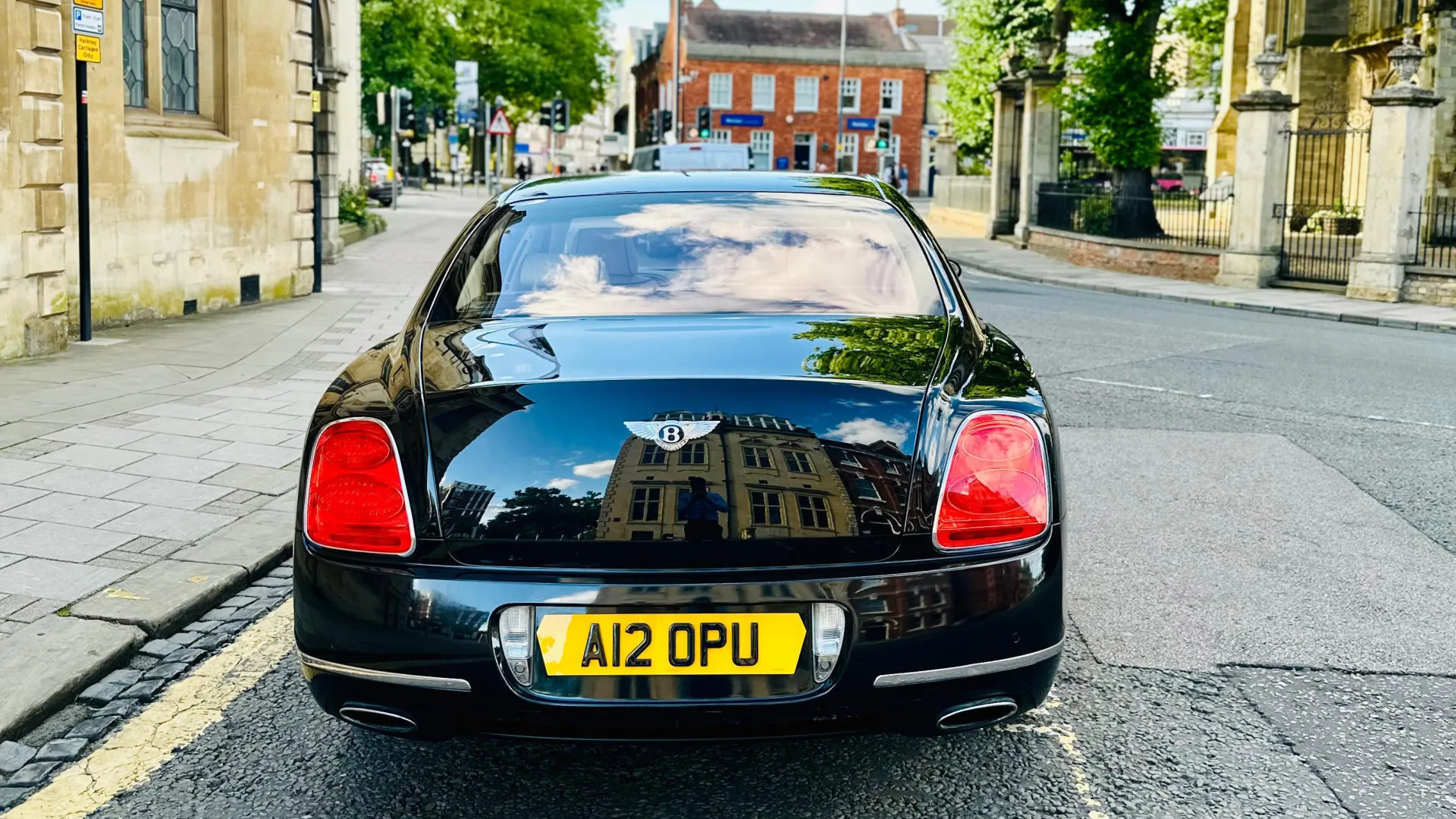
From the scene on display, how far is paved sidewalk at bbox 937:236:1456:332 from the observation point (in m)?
18.0

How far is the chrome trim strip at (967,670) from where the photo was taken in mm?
2988

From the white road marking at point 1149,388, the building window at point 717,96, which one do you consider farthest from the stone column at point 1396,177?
the building window at point 717,96

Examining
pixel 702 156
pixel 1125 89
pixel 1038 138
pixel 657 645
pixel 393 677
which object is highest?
pixel 1125 89

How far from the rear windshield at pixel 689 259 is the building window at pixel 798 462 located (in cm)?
78

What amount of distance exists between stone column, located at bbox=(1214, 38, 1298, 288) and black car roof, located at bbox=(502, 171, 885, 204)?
18851 mm

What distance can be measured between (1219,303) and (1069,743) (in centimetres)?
1758

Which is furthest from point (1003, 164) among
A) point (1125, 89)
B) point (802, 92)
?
point (802, 92)

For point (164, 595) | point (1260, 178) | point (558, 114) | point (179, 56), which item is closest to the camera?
point (164, 595)

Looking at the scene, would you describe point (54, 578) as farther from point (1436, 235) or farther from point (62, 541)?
point (1436, 235)

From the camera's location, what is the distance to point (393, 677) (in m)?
3.03

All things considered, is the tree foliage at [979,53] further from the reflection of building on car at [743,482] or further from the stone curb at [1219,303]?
the reflection of building on car at [743,482]

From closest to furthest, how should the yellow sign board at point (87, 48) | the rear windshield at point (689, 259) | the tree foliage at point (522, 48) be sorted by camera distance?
the rear windshield at point (689, 259), the yellow sign board at point (87, 48), the tree foliage at point (522, 48)

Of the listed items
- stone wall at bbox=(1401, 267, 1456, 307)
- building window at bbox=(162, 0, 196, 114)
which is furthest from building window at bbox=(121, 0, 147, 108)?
stone wall at bbox=(1401, 267, 1456, 307)

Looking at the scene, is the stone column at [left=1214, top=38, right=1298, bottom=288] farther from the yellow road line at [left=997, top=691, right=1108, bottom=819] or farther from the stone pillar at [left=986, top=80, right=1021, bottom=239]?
the yellow road line at [left=997, top=691, right=1108, bottom=819]
